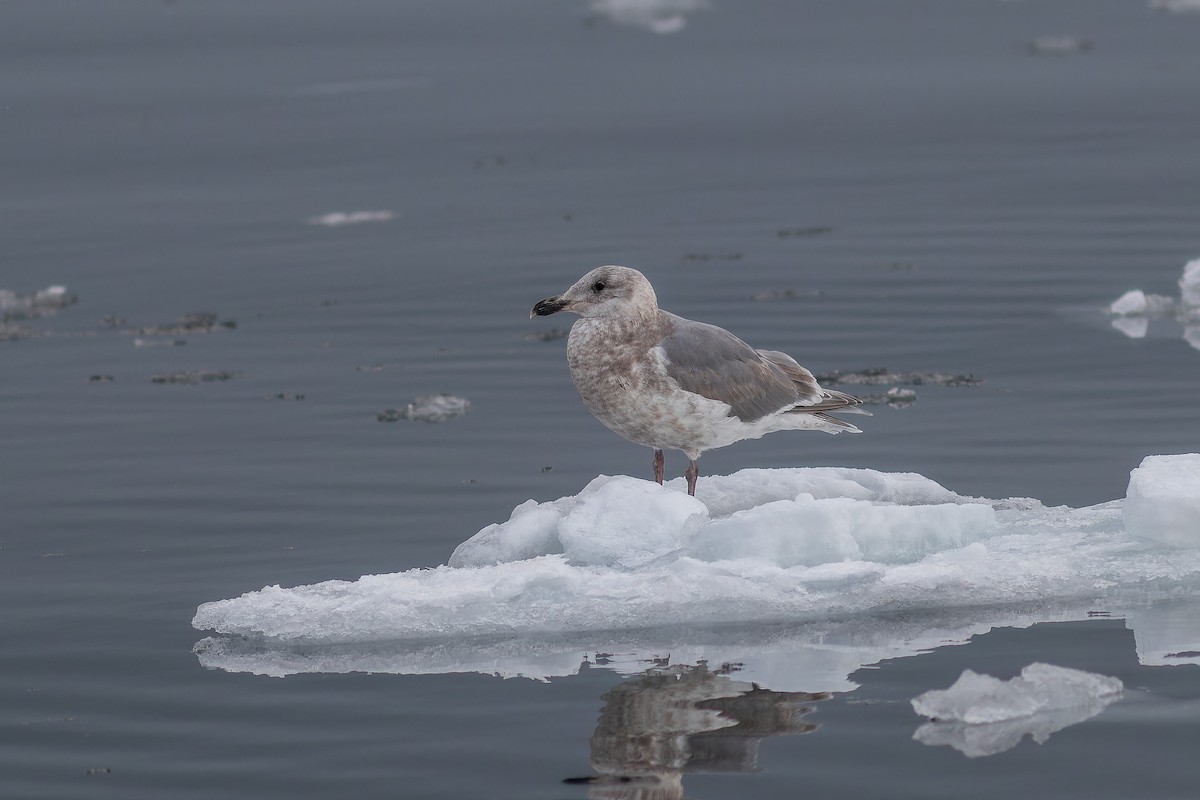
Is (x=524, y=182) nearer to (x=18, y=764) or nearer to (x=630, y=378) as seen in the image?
(x=630, y=378)

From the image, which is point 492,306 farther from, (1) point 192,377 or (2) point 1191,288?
(2) point 1191,288

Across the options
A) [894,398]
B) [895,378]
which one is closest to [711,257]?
[895,378]

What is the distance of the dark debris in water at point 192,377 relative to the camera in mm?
13336

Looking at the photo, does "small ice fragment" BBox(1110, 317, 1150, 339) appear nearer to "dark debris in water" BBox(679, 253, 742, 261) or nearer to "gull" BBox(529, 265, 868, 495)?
"dark debris in water" BBox(679, 253, 742, 261)

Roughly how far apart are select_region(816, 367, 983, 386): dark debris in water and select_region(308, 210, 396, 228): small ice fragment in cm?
771

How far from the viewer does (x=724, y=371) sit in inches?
363

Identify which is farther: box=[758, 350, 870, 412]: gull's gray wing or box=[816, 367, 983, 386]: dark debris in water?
box=[816, 367, 983, 386]: dark debris in water

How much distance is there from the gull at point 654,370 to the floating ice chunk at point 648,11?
2135 cm

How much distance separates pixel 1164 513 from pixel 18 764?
493 cm

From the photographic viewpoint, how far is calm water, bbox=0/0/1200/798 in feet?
22.4

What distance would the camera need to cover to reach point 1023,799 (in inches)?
239

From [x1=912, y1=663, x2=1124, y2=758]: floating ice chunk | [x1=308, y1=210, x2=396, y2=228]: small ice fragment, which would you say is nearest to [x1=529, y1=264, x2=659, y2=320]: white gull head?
[x1=912, y1=663, x2=1124, y2=758]: floating ice chunk

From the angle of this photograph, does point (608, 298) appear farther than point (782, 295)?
No

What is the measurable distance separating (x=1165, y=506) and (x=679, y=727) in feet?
9.28
